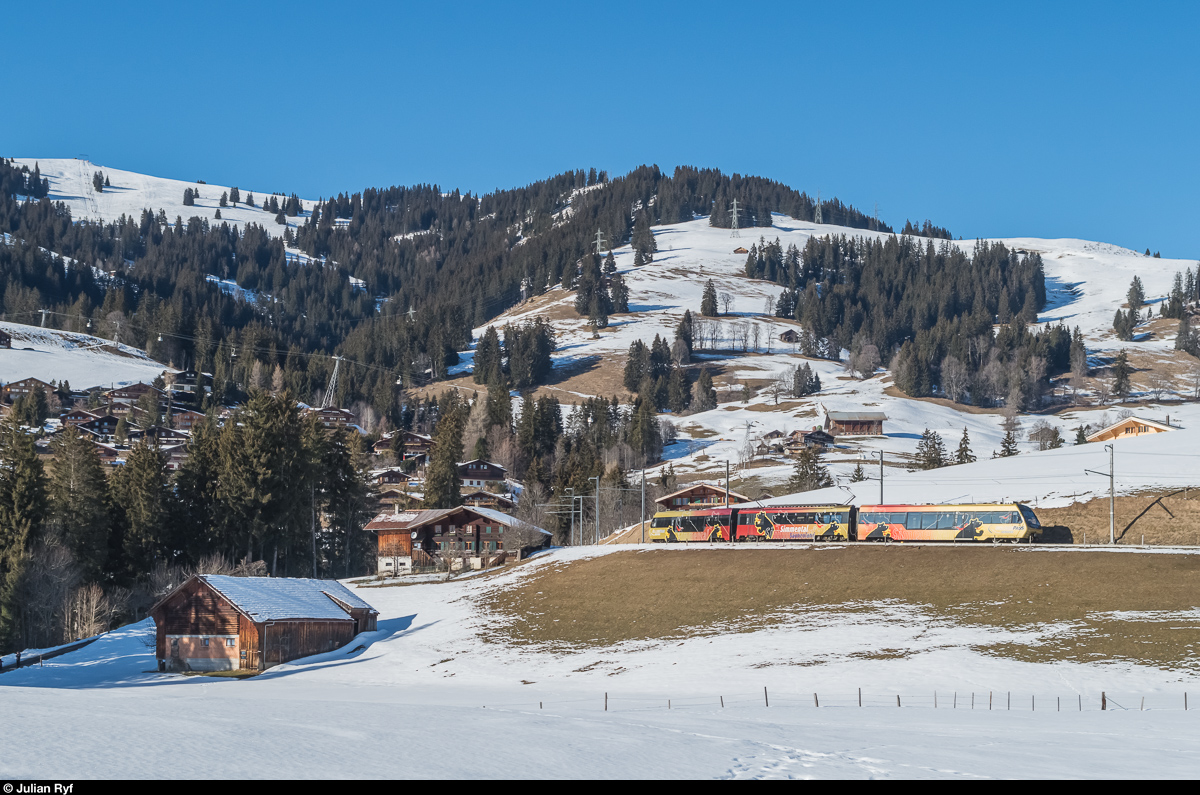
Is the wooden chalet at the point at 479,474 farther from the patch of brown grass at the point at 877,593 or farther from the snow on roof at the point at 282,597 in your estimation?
the snow on roof at the point at 282,597

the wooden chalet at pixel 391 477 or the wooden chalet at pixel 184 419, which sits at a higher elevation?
the wooden chalet at pixel 184 419

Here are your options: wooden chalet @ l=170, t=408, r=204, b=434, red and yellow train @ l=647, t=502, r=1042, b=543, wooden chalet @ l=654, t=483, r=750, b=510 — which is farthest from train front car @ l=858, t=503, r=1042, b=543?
wooden chalet @ l=170, t=408, r=204, b=434

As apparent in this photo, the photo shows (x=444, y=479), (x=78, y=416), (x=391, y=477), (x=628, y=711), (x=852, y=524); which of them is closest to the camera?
(x=628, y=711)

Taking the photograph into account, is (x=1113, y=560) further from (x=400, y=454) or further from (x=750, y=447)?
(x=400, y=454)

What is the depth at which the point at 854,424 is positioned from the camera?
639 ft

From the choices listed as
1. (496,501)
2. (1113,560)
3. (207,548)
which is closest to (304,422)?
(207,548)

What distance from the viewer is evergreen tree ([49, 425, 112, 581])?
7600 centimetres

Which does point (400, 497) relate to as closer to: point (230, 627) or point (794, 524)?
point (794, 524)

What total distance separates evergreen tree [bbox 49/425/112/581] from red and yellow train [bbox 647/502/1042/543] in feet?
146

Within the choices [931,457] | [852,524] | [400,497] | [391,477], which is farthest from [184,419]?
[852,524]

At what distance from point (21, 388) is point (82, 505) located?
132 metres

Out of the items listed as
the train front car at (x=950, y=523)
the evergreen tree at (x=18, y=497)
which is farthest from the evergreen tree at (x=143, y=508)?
the train front car at (x=950, y=523)

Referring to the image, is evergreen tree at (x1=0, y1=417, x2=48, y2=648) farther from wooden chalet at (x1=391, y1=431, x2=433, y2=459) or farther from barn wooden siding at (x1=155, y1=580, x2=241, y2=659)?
wooden chalet at (x1=391, y1=431, x2=433, y2=459)

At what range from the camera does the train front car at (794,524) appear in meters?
78.8
